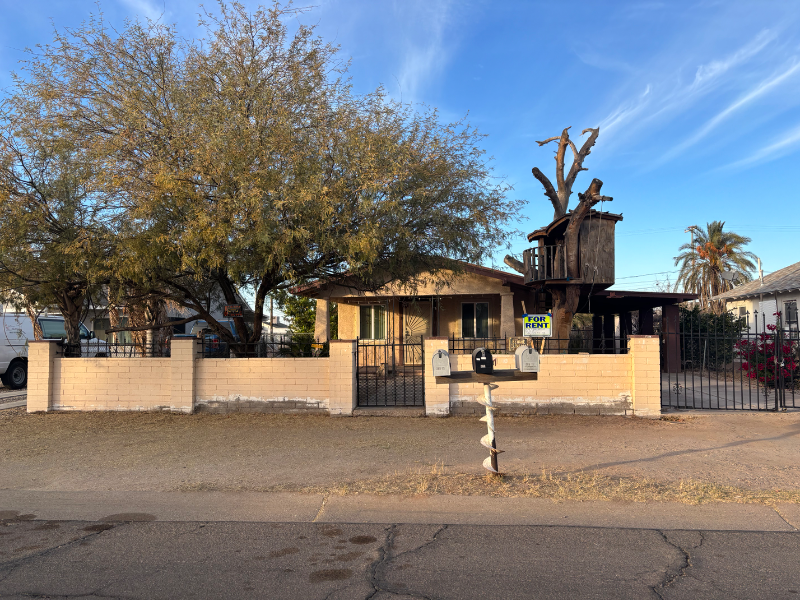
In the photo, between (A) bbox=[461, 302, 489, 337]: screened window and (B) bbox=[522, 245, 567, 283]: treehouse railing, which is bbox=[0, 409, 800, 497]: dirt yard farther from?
(A) bbox=[461, 302, 489, 337]: screened window

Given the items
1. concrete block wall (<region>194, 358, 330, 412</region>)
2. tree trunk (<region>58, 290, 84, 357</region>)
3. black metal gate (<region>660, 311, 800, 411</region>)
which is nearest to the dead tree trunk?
black metal gate (<region>660, 311, 800, 411</region>)

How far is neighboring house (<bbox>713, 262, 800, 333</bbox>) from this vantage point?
2143 centimetres

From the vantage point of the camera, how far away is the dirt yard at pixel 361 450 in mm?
6910

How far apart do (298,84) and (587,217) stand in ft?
24.2

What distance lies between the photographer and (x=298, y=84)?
10.3 metres

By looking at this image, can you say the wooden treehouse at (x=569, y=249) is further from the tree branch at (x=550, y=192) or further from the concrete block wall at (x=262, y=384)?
the concrete block wall at (x=262, y=384)

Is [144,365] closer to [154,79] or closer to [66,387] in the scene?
[66,387]

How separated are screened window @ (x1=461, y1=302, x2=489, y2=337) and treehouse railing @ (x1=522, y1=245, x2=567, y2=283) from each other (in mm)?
4914

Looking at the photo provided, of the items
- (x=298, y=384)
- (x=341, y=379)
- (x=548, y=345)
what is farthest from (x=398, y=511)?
(x=548, y=345)

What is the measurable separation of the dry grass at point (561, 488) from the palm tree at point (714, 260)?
91.3 feet

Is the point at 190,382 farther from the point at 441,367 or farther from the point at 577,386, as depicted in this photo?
the point at 577,386

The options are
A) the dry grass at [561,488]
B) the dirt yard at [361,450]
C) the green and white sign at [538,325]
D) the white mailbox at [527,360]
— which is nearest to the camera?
the dry grass at [561,488]

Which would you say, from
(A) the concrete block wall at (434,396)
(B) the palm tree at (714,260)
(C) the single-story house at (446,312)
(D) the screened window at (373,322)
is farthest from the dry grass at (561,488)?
(B) the palm tree at (714,260)

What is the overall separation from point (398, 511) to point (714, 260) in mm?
31501
